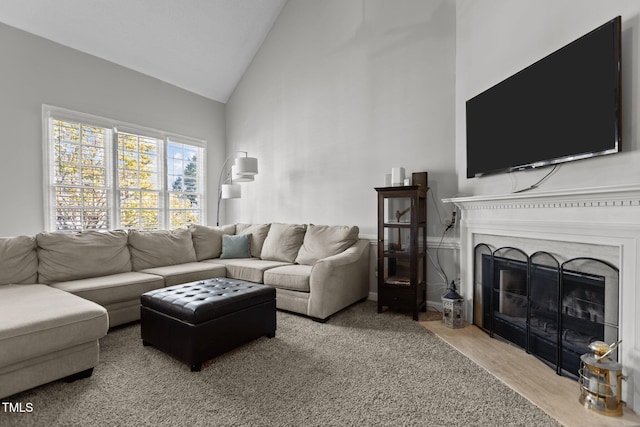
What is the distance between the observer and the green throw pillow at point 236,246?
4262mm

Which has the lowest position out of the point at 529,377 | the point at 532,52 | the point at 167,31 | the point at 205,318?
the point at 529,377

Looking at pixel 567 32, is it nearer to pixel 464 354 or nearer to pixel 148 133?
pixel 464 354

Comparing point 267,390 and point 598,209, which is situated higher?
point 598,209

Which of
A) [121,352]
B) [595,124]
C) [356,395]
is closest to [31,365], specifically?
[121,352]

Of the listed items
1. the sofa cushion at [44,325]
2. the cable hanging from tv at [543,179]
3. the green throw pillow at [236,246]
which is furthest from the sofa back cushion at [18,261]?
the cable hanging from tv at [543,179]

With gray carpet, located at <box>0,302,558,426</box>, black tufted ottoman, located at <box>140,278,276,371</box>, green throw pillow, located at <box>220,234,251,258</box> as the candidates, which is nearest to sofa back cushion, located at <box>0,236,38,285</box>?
gray carpet, located at <box>0,302,558,426</box>

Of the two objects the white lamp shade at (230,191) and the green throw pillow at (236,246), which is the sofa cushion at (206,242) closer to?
the green throw pillow at (236,246)

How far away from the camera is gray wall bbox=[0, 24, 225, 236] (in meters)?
3.34

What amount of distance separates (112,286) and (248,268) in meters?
1.30

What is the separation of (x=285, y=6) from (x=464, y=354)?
4.86 meters

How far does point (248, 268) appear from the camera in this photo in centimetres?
365

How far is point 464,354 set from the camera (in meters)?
2.31

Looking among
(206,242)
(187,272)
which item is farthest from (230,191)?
(187,272)

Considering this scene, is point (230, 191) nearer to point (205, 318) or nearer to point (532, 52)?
point (205, 318)
